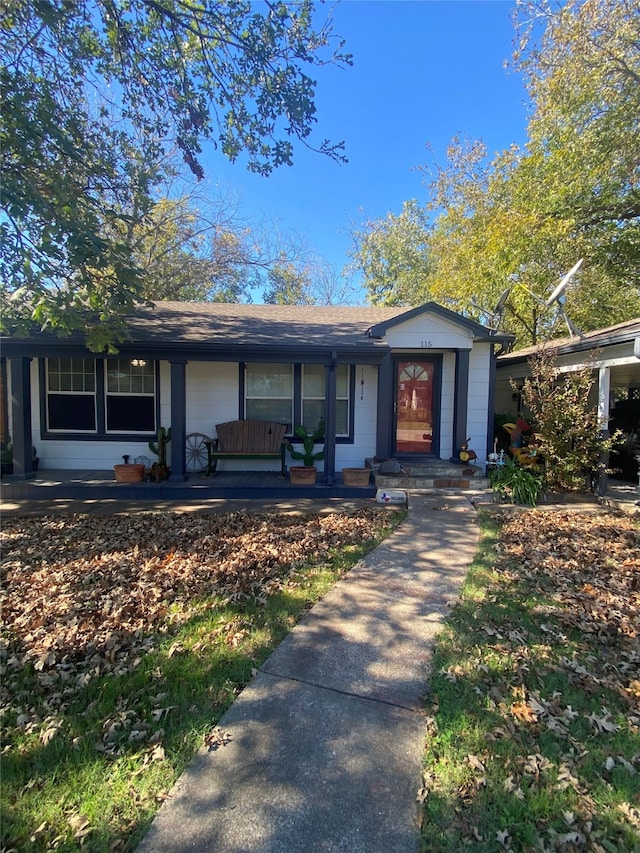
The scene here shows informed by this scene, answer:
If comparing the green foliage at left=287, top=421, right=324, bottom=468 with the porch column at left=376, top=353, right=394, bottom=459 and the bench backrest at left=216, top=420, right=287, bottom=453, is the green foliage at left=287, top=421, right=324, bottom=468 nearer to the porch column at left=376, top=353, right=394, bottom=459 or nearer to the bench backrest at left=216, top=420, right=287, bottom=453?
the bench backrest at left=216, top=420, right=287, bottom=453

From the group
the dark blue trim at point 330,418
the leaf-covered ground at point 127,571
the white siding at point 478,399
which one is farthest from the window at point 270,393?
the white siding at point 478,399

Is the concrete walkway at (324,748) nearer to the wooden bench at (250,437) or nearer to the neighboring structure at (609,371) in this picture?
the wooden bench at (250,437)

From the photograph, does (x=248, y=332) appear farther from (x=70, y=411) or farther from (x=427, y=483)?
(x=427, y=483)

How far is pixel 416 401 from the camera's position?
8961mm

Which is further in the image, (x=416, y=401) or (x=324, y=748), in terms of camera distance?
(x=416, y=401)

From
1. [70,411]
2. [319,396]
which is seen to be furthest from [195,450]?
[319,396]

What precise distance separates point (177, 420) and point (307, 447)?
2362 mm

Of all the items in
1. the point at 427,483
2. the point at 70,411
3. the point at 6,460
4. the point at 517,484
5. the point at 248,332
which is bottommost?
the point at 427,483

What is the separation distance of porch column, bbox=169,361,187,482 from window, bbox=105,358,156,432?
1316 mm

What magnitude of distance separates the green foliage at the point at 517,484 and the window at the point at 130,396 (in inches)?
254

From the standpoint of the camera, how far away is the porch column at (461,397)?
8.51 m

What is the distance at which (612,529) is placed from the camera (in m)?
5.71

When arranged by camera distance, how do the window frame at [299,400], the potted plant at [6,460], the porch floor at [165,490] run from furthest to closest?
the window frame at [299,400] < the potted plant at [6,460] < the porch floor at [165,490]

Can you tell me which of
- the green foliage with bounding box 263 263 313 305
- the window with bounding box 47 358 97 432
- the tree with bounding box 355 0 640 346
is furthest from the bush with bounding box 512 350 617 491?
the green foliage with bounding box 263 263 313 305
